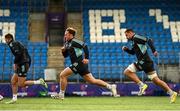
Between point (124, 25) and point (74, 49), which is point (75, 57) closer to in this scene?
point (74, 49)

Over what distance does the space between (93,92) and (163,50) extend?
7.70 meters

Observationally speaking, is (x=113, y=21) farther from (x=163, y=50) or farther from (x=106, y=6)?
(x=163, y=50)

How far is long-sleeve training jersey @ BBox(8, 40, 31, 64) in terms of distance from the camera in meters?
14.0

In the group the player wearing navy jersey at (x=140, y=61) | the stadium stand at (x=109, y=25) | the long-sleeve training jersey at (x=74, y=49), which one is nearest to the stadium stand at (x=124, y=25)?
the stadium stand at (x=109, y=25)

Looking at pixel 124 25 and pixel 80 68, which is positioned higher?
pixel 124 25

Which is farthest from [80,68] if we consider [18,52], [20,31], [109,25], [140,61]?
[109,25]

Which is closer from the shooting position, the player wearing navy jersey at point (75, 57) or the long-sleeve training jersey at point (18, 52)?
the player wearing navy jersey at point (75, 57)

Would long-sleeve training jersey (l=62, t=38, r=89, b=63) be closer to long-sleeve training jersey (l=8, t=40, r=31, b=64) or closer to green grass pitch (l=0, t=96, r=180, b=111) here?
green grass pitch (l=0, t=96, r=180, b=111)

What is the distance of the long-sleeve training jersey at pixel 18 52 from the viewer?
14023 mm

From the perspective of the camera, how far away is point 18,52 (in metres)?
14.1

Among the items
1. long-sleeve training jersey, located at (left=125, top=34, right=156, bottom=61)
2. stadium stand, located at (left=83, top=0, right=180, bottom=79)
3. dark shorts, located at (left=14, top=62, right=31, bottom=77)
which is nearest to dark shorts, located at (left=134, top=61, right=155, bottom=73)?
long-sleeve training jersey, located at (left=125, top=34, right=156, bottom=61)

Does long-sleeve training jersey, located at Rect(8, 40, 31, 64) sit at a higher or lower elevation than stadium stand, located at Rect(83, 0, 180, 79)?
lower

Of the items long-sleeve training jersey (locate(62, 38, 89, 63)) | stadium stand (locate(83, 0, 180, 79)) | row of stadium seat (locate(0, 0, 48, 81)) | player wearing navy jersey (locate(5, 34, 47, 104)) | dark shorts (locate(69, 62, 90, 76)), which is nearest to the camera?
dark shorts (locate(69, 62, 90, 76))

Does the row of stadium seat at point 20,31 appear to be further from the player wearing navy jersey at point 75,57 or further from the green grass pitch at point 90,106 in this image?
the player wearing navy jersey at point 75,57
